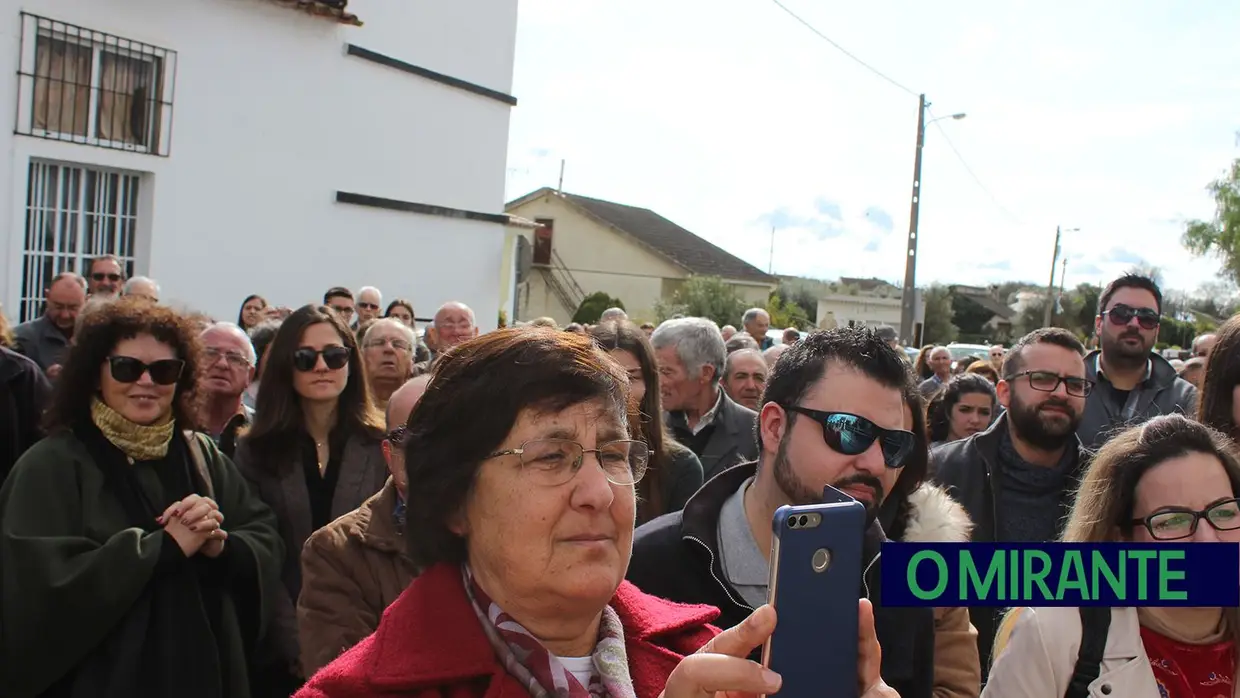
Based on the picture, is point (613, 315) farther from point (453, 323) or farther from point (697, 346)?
point (697, 346)

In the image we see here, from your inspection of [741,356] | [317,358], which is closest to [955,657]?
[317,358]

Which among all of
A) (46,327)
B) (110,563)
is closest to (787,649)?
(110,563)

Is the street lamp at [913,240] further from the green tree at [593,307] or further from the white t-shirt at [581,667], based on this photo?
the white t-shirt at [581,667]

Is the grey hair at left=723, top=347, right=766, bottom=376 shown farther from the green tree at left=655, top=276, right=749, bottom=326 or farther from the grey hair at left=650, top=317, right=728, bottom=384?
the green tree at left=655, top=276, right=749, bottom=326

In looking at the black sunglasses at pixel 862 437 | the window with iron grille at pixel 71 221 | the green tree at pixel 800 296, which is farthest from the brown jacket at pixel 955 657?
the green tree at pixel 800 296

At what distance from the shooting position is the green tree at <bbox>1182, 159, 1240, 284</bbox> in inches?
1428

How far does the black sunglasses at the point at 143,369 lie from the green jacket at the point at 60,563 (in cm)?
30

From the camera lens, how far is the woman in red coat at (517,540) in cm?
171

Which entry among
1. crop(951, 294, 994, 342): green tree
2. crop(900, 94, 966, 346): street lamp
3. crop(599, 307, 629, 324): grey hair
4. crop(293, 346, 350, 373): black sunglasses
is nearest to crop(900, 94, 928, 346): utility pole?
crop(900, 94, 966, 346): street lamp

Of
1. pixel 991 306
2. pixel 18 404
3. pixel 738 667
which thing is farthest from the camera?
pixel 991 306

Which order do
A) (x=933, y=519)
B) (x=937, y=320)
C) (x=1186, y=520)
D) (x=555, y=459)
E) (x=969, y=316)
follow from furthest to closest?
(x=969, y=316), (x=937, y=320), (x=933, y=519), (x=1186, y=520), (x=555, y=459)

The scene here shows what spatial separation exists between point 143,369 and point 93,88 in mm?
8206

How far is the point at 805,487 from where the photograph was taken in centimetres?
281

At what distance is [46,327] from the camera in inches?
285
